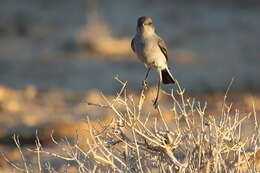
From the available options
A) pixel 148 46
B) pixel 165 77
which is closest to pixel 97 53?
pixel 165 77

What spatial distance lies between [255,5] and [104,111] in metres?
10.3

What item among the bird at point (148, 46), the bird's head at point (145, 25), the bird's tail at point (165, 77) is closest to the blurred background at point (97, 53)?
the bird's tail at point (165, 77)

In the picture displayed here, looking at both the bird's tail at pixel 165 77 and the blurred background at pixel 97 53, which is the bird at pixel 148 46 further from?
the blurred background at pixel 97 53

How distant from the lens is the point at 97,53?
61.7ft

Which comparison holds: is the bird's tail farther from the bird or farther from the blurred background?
the blurred background

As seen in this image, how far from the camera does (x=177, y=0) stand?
2347cm

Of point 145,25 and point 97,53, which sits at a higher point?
point 145,25

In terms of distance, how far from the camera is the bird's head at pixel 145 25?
22.8 feet

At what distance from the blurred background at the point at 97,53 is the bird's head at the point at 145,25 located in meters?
4.92

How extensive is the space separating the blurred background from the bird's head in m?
4.92

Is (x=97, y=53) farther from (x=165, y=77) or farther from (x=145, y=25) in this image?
(x=145, y=25)

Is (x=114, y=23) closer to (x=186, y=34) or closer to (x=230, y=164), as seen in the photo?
(x=186, y=34)

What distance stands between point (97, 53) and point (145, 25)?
11877 millimetres

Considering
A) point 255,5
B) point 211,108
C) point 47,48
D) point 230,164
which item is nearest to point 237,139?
point 230,164
